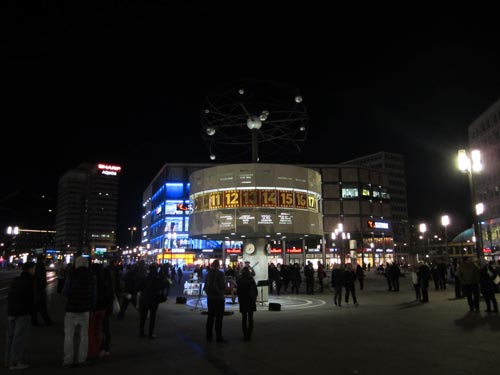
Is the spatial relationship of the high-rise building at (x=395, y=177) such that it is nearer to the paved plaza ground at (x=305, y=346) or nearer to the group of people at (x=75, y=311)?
the paved plaza ground at (x=305, y=346)

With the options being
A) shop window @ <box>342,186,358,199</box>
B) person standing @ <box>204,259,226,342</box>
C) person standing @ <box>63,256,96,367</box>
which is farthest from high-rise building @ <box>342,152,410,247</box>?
person standing @ <box>63,256,96,367</box>

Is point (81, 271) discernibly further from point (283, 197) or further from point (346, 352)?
point (283, 197)

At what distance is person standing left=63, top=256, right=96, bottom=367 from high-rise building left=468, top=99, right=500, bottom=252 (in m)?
81.3

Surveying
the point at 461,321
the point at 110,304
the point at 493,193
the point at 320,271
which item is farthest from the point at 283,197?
the point at 493,193

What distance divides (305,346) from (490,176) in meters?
84.9

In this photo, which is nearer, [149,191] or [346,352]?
[346,352]

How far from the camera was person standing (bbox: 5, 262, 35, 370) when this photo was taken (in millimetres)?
7250

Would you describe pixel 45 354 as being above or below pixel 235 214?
below

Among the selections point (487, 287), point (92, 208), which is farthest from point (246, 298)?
point (92, 208)

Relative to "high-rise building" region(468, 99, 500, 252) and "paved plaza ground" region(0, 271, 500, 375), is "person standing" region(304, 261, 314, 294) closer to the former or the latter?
"paved plaza ground" region(0, 271, 500, 375)

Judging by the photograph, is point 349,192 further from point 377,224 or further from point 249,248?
point 249,248

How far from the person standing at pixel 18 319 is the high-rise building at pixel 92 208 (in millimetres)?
160994

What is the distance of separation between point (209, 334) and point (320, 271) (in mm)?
18041

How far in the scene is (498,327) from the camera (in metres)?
11.4
